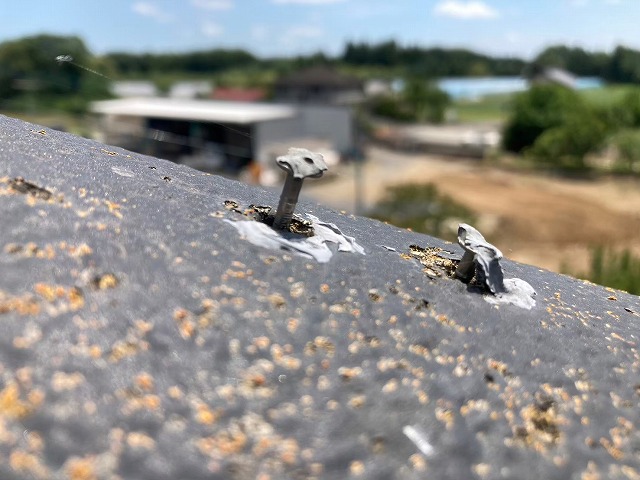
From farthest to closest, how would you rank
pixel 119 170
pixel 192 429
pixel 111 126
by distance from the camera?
pixel 111 126, pixel 119 170, pixel 192 429

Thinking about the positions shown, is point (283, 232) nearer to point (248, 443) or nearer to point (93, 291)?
point (93, 291)

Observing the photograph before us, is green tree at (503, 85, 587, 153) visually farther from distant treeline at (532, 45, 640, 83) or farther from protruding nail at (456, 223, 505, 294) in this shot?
protruding nail at (456, 223, 505, 294)

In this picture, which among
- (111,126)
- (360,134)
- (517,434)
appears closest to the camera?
(517,434)

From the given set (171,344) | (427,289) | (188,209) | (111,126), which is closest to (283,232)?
(188,209)

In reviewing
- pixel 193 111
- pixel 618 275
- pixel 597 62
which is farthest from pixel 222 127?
pixel 597 62

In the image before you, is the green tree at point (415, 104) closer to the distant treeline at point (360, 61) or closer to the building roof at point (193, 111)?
the building roof at point (193, 111)

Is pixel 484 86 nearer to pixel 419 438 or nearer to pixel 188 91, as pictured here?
pixel 188 91
